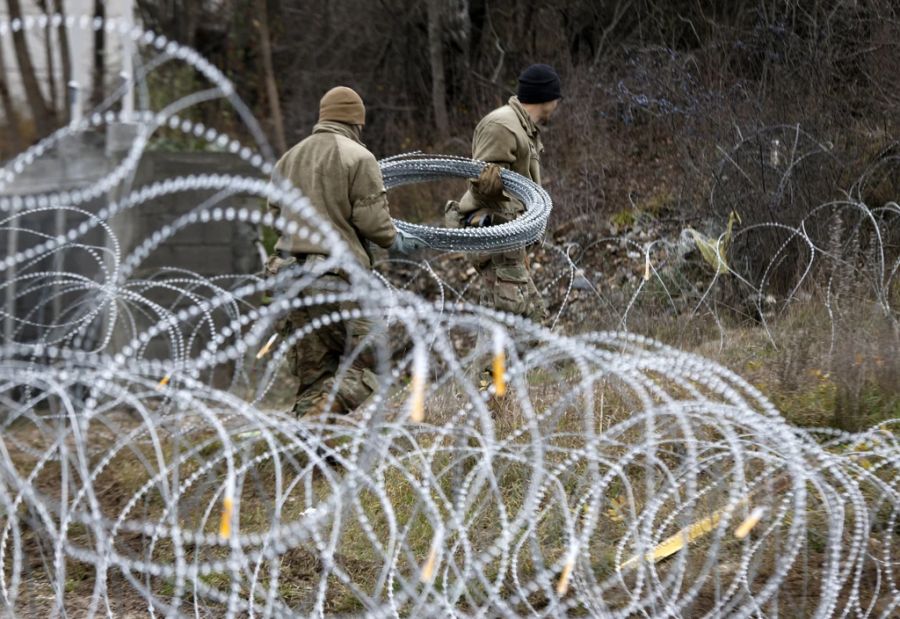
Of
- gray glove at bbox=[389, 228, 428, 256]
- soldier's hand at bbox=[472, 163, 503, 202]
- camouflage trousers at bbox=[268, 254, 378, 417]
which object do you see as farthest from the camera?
soldier's hand at bbox=[472, 163, 503, 202]

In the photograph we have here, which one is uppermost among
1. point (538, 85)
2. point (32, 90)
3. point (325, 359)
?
point (538, 85)

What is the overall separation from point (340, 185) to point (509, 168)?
52.7 inches

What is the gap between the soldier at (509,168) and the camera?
618 centimetres

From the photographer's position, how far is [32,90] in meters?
11.1

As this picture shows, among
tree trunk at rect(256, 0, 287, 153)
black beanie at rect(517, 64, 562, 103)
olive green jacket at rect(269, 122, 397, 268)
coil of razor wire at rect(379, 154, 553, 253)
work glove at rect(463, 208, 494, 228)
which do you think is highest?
black beanie at rect(517, 64, 562, 103)

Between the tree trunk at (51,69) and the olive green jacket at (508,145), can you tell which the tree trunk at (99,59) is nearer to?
the tree trunk at (51,69)

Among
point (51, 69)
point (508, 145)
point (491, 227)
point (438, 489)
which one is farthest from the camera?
point (51, 69)

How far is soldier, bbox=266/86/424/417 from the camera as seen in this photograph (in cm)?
535

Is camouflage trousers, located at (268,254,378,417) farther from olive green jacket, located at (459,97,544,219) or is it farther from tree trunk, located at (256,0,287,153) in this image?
tree trunk, located at (256,0,287,153)

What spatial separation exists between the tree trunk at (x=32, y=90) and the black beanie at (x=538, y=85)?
20.6 feet

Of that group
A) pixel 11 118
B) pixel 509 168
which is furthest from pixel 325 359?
pixel 11 118

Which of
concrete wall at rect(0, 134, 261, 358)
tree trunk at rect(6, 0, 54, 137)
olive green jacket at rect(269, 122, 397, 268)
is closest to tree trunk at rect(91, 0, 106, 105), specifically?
tree trunk at rect(6, 0, 54, 137)

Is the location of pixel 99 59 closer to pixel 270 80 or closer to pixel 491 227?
pixel 270 80

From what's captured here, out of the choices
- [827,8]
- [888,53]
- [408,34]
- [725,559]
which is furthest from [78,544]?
[408,34]
